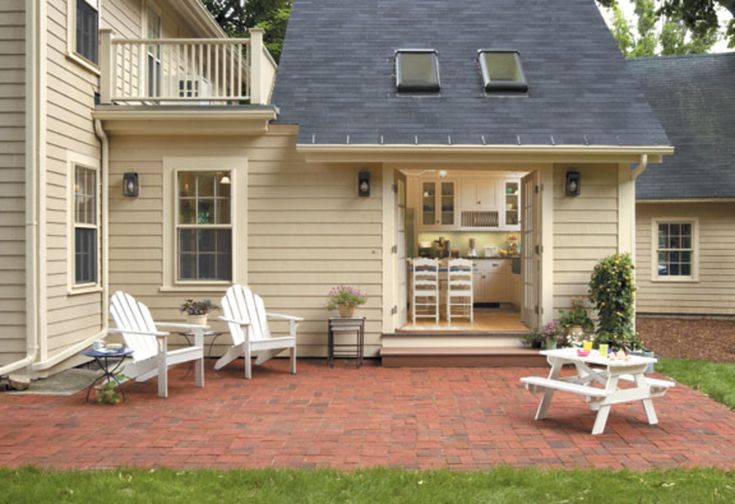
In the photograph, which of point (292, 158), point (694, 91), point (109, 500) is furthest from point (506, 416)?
point (694, 91)

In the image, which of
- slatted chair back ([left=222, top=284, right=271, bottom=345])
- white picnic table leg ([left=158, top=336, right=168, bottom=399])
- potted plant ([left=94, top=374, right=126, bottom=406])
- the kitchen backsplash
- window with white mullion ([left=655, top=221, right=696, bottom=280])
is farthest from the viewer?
window with white mullion ([left=655, top=221, right=696, bottom=280])

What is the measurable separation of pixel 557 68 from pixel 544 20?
1150 mm

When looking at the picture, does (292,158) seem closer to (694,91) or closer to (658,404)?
(658,404)

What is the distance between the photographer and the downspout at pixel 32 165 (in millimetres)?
6711

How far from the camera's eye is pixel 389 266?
8492 mm

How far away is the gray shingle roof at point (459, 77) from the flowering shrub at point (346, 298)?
1.75m

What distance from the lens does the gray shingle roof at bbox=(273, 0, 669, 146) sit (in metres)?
8.28

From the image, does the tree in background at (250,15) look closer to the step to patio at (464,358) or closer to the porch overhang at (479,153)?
the porch overhang at (479,153)

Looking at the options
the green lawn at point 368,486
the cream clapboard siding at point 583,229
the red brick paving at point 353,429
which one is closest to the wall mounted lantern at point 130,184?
the red brick paving at point 353,429

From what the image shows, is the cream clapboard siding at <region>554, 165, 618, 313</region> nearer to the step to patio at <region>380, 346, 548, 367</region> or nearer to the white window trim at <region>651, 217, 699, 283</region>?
the step to patio at <region>380, 346, 548, 367</region>

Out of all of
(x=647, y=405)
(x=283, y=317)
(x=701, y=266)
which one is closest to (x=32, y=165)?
(x=283, y=317)

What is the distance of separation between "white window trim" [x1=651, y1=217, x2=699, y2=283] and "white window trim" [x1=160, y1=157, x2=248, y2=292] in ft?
29.9

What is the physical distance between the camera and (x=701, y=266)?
13.9 m

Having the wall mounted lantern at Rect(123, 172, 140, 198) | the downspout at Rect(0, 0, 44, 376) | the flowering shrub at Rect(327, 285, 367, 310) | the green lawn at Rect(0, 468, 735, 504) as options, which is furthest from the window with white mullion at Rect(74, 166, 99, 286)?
the green lawn at Rect(0, 468, 735, 504)
